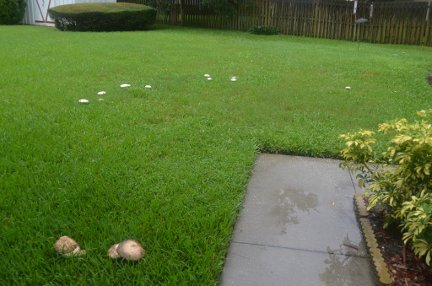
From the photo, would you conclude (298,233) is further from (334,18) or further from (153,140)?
(334,18)

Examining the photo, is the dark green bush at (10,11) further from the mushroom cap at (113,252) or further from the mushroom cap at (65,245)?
the mushroom cap at (113,252)

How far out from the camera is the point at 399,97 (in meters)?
6.23

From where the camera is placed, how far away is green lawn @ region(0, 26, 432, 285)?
2.53 metres

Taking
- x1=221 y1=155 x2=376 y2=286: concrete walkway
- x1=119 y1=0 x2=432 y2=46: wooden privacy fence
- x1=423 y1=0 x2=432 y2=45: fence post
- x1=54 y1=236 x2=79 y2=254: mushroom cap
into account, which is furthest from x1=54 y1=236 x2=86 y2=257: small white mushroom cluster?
x1=423 y1=0 x2=432 y2=45: fence post

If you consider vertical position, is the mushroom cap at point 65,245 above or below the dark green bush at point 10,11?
below

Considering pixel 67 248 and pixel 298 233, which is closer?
pixel 67 248

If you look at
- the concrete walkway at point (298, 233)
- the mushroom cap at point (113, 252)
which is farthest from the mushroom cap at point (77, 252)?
the concrete walkway at point (298, 233)

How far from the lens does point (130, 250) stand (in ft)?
7.98

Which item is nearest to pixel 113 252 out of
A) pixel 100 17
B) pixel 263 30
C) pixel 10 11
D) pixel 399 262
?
pixel 399 262

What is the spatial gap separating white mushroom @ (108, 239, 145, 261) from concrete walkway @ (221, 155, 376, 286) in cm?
51

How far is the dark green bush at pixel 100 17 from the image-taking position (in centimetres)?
1380

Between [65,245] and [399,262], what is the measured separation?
78.2 inches

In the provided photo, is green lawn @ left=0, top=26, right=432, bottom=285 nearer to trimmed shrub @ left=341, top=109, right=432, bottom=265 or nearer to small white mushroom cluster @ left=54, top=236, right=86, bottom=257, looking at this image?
small white mushroom cluster @ left=54, top=236, right=86, bottom=257

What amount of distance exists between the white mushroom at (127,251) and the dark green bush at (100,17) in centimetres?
1271
